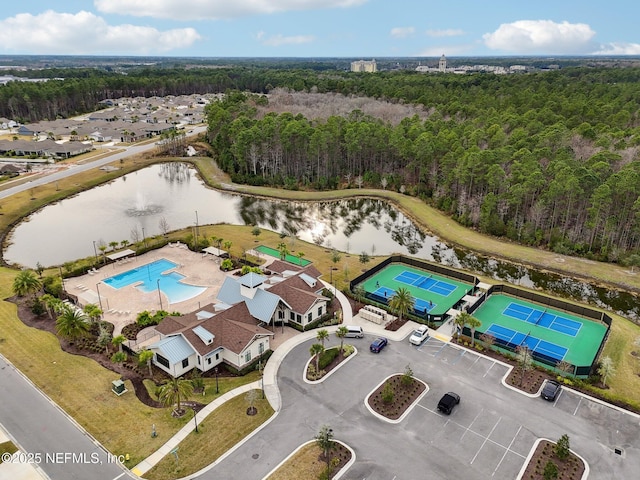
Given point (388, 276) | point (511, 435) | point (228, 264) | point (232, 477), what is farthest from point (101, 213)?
point (511, 435)

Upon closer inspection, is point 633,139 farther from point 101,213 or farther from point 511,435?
point 101,213

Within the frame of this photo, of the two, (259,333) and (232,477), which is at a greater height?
(259,333)

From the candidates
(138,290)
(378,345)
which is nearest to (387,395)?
(378,345)

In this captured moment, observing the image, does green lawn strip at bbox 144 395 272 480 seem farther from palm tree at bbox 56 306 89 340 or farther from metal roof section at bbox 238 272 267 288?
palm tree at bbox 56 306 89 340

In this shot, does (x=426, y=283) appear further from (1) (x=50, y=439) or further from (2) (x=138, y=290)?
(1) (x=50, y=439)

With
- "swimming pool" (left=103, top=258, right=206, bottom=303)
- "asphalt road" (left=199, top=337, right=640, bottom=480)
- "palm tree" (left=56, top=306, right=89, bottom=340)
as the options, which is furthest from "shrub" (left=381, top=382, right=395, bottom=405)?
"palm tree" (left=56, top=306, right=89, bottom=340)

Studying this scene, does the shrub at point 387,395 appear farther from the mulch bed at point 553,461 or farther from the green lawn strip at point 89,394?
the green lawn strip at point 89,394

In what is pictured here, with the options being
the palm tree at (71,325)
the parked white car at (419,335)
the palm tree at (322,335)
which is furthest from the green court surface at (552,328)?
the palm tree at (71,325)
